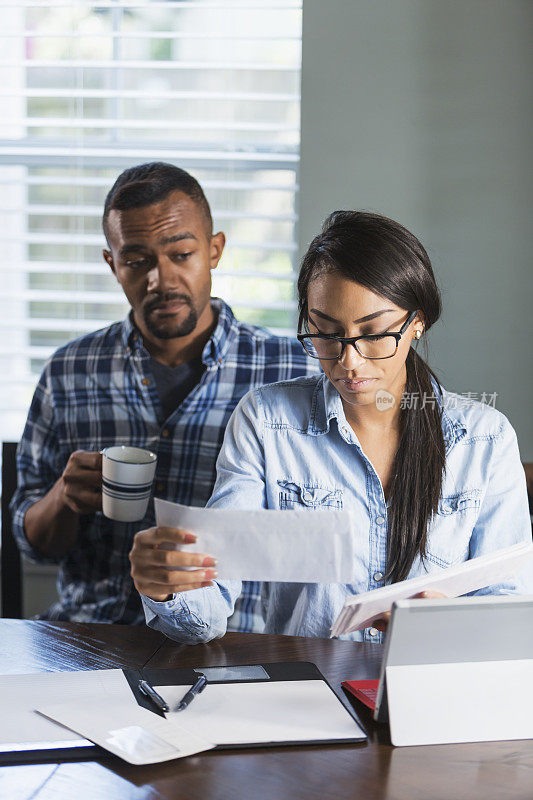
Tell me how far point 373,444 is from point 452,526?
0.21 meters

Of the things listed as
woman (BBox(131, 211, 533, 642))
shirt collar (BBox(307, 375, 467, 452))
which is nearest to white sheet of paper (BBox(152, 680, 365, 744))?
woman (BBox(131, 211, 533, 642))

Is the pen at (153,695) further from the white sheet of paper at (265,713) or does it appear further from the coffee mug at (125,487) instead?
the coffee mug at (125,487)

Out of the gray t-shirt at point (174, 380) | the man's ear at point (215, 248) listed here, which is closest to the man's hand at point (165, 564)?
the gray t-shirt at point (174, 380)

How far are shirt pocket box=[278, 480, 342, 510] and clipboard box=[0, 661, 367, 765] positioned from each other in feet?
1.15

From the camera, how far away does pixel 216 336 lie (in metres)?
1.99

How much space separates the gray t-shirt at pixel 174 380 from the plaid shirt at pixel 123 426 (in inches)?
1.3

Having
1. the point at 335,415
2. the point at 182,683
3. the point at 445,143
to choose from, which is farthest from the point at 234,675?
the point at 445,143

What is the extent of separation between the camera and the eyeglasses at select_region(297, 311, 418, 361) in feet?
4.65

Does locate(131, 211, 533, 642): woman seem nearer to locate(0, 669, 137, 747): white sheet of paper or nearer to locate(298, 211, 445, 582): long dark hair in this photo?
locate(298, 211, 445, 582): long dark hair

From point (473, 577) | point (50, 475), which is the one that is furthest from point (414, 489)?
point (50, 475)

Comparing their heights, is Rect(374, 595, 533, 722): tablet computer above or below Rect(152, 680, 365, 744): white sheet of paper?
above

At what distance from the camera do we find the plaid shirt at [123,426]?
1.97 m
